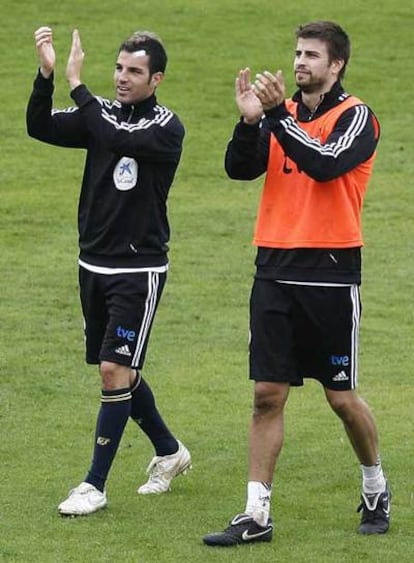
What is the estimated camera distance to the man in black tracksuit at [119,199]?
852 cm

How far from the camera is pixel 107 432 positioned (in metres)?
8.57

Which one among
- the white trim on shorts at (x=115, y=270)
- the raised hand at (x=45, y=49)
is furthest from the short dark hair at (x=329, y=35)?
the white trim on shorts at (x=115, y=270)

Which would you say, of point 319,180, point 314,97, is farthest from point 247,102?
point 319,180

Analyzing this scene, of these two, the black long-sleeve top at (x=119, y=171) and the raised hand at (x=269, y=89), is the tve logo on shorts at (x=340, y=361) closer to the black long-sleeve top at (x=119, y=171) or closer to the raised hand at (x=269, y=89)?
the black long-sleeve top at (x=119, y=171)

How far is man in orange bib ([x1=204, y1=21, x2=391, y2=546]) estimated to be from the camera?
313 inches

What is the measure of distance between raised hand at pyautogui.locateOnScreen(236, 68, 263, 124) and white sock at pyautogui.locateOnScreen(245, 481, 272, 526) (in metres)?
1.83

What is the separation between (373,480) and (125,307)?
160 centimetres

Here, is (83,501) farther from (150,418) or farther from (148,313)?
(148,313)

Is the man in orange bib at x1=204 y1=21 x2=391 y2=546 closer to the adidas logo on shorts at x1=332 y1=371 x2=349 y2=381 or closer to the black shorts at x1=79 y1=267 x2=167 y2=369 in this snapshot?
the adidas logo on shorts at x1=332 y1=371 x2=349 y2=381

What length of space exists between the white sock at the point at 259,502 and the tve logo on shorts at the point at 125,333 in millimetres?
1051

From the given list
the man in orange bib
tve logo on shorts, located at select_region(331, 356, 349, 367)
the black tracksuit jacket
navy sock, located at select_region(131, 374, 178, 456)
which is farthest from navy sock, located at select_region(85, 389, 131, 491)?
tve logo on shorts, located at select_region(331, 356, 349, 367)

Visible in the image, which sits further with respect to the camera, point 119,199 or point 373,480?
point 119,199

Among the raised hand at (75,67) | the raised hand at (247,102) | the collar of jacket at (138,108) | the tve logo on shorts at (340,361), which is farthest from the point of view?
the collar of jacket at (138,108)

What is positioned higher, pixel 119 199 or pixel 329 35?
pixel 329 35
